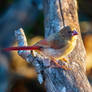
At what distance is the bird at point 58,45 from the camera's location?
3.08m

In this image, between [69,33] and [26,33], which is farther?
[26,33]

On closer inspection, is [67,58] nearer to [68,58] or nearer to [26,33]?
[68,58]

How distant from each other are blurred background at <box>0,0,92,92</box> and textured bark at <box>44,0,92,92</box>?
1.63 metres

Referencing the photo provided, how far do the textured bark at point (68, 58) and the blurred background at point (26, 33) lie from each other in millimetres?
1630

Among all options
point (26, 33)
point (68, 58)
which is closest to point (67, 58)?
point (68, 58)

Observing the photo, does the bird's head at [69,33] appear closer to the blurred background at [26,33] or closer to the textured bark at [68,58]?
the textured bark at [68,58]

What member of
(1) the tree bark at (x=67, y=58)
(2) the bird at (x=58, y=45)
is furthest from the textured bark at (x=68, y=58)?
(2) the bird at (x=58, y=45)

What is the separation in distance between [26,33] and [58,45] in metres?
2.65

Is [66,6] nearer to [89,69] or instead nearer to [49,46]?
[49,46]

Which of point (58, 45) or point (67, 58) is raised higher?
point (58, 45)

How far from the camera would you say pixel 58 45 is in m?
3.13

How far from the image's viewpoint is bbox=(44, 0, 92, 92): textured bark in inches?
111

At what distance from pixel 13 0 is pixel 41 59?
146 inches

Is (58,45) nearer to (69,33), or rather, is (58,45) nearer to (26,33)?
(69,33)
